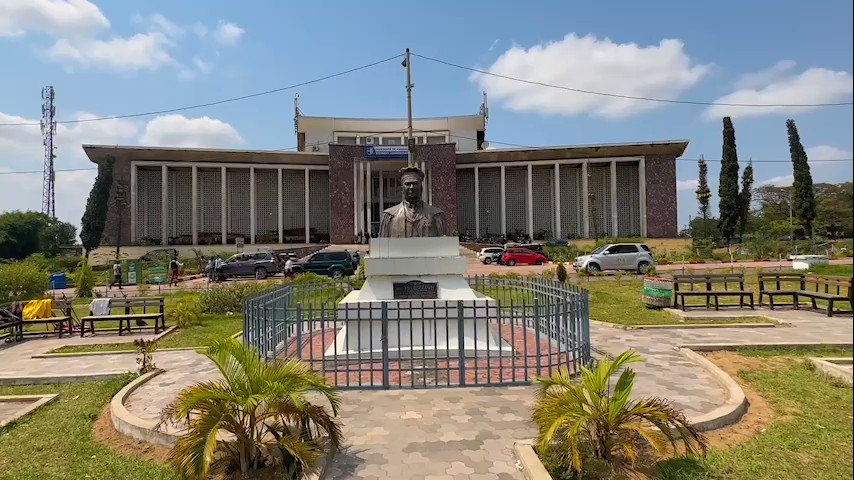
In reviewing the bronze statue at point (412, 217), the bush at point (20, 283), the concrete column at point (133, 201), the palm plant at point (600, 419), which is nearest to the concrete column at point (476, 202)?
the concrete column at point (133, 201)

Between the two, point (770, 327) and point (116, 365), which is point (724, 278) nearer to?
point (770, 327)

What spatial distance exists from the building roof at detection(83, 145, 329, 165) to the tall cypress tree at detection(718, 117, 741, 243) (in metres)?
38.5

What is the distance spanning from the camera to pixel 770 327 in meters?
10.7

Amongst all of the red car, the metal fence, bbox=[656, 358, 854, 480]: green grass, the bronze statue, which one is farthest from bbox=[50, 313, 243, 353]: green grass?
the red car

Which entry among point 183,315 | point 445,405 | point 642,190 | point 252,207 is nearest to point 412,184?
→ point 445,405

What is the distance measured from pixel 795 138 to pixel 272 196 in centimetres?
5087

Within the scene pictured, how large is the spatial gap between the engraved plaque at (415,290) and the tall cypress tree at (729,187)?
155ft

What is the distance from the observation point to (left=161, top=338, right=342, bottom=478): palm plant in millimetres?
3918

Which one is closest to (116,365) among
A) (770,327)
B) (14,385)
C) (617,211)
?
(14,385)

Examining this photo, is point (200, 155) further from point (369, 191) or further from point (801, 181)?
point (801, 181)

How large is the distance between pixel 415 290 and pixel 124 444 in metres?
4.82

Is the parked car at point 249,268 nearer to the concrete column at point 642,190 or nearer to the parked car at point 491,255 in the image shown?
the parked car at point 491,255

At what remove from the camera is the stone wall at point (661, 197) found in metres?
46.8

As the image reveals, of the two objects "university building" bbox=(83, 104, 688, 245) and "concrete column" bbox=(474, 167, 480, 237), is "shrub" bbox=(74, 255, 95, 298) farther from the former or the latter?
"concrete column" bbox=(474, 167, 480, 237)
